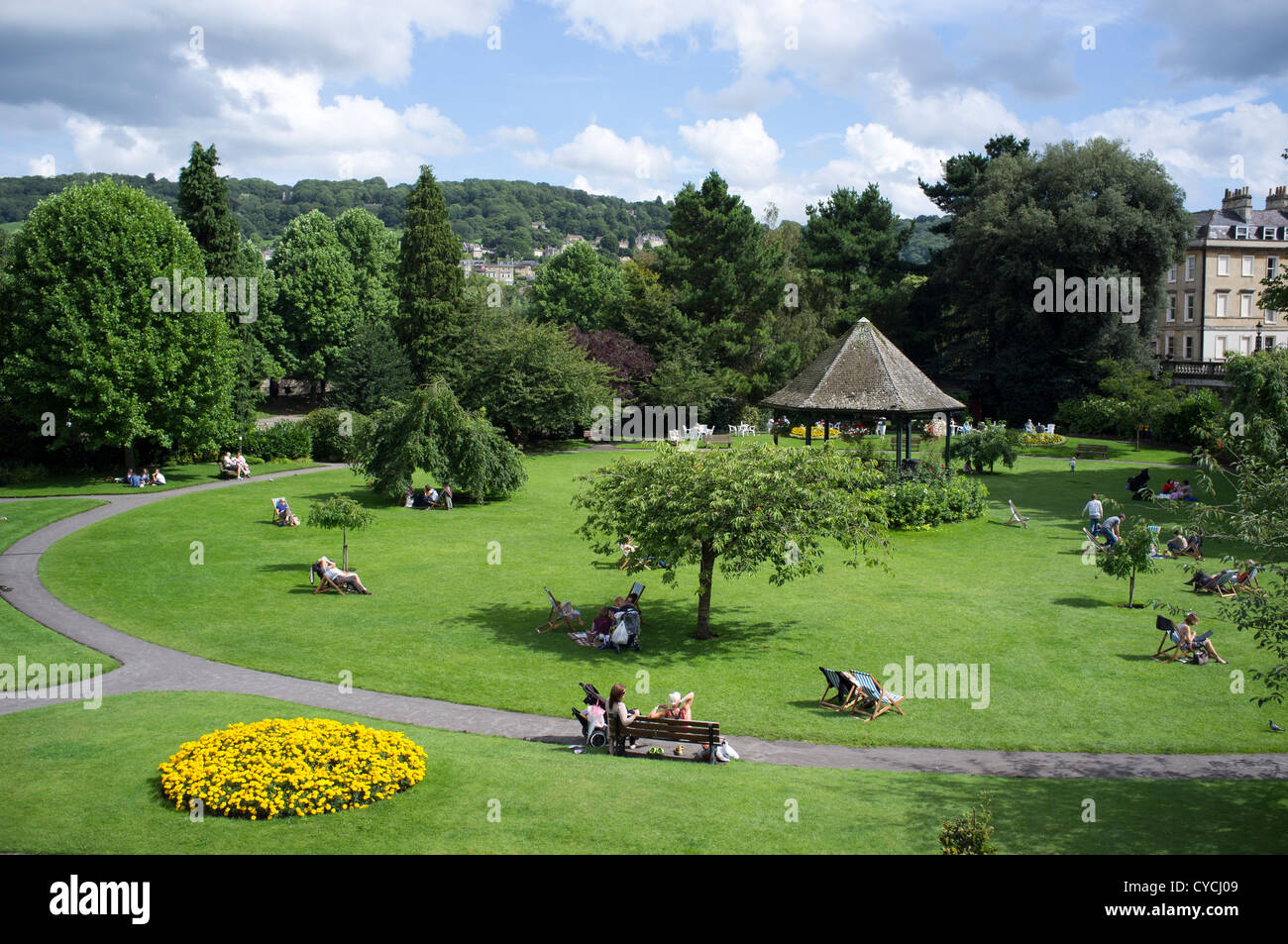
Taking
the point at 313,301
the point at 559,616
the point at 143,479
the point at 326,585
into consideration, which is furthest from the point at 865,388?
the point at 313,301

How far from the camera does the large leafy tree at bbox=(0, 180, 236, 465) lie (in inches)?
1594

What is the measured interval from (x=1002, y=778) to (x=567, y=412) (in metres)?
43.5

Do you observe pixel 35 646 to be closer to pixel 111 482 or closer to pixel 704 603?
pixel 704 603

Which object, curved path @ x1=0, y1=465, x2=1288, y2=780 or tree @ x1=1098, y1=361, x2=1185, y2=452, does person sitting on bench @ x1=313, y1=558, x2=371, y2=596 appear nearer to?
curved path @ x1=0, y1=465, x2=1288, y2=780

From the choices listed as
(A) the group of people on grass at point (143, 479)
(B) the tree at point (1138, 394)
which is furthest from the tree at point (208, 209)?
(B) the tree at point (1138, 394)

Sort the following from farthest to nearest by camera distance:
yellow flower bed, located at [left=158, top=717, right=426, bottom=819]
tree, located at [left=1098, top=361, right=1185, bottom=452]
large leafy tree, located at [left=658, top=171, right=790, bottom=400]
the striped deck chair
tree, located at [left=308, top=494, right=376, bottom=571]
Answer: large leafy tree, located at [left=658, top=171, right=790, bottom=400], tree, located at [left=1098, top=361, right=1185, bottom=452], tree, located at [left=308, top=494, right=376, bottom=571], the striped deck chair, yellow flower bed, located at [left=158, top=717, right=426, bottom=819]

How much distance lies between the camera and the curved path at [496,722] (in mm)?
14672

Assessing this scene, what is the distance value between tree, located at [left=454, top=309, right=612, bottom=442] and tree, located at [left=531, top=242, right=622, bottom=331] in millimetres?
35809

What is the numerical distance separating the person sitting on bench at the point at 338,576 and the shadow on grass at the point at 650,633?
136 inches

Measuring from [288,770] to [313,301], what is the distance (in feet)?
225

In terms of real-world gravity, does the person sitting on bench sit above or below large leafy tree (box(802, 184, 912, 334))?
below

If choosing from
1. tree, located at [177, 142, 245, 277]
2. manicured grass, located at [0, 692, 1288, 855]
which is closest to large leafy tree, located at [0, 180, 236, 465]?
tree, located at [177, 142, 245, 277]

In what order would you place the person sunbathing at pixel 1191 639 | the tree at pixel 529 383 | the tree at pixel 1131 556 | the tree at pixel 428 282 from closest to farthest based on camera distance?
the person sunbathing at pixel 1191 639 → the tree at pixel 1131 556 → the tree at pixel 529 383 → the tree at pixel 428 282

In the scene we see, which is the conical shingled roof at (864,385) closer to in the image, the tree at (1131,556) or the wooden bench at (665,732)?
the tree at (1131,556)
